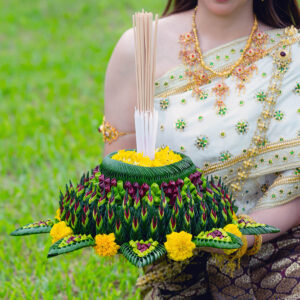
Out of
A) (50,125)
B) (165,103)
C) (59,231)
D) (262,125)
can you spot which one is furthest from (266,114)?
(50,125)

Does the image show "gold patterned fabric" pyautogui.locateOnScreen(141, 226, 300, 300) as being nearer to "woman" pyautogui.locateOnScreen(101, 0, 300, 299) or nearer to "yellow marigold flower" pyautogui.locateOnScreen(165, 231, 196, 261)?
"woman" pyautogui.locateOnScreen(101, 0, 300, 299)

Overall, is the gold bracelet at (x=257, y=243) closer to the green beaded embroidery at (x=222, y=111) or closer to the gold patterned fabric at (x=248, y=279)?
the gold patterned fabric at (x=248, y=279)

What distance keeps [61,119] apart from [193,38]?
6.92 ft

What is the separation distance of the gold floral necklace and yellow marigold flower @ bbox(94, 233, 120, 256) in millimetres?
565

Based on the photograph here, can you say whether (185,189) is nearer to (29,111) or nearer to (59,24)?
(29,111)

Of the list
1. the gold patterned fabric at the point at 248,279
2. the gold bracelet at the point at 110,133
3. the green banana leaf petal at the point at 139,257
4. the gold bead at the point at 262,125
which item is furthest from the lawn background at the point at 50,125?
the gold bead at the point at 262,125

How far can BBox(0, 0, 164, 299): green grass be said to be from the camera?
1993 millimetres

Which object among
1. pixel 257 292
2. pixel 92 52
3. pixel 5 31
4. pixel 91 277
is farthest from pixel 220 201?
pixel 5 31

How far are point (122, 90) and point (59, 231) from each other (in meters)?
0.55

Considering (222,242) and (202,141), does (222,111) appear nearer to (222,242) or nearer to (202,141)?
(202,141)

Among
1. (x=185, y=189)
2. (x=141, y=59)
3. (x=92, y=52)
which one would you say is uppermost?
(x=92, y=52)

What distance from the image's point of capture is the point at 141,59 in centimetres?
113

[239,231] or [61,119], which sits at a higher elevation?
[61,119]

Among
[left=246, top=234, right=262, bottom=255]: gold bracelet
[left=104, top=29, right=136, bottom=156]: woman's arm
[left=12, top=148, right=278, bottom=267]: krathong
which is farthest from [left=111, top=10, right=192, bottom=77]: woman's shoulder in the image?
[left=246, top=234, right=262, bottom=255]: gold bracelet
